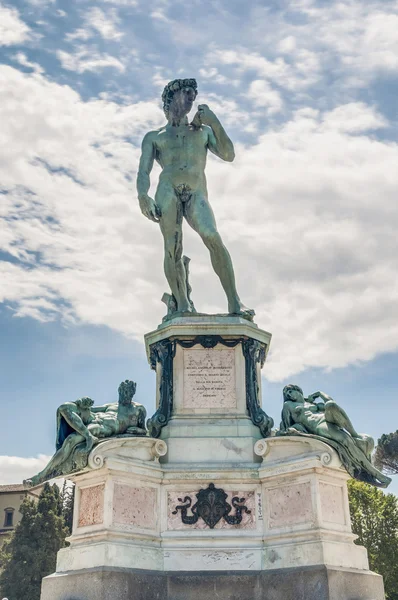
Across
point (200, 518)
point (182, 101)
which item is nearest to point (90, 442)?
point (200, 518)

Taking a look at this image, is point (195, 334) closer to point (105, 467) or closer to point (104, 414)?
point (104, 414)

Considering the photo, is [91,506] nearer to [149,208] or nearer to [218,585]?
[218,585]

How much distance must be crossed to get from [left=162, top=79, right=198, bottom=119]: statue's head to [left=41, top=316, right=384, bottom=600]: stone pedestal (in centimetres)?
501

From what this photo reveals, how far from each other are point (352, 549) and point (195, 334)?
3.89 meters

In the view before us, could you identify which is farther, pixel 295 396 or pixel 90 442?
pixel 295 396

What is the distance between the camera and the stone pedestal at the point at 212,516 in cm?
920

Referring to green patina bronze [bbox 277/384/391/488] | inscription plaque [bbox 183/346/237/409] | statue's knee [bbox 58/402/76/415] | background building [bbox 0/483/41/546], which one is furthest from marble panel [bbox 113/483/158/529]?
background building [bbox 0/483/41/546]

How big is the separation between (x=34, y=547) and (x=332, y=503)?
39227 millimetres

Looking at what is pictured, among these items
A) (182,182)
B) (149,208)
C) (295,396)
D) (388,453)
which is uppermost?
(388,453)

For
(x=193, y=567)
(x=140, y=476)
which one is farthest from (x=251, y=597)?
(x=140, y=476)

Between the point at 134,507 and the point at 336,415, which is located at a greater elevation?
the point at 336,415

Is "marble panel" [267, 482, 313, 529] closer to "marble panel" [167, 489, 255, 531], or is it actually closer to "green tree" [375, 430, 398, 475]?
"marble panel" [167, 489, 255, 531]

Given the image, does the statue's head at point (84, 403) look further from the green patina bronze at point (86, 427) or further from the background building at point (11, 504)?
the background building at point (11, 504)

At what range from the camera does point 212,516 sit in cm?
1004
